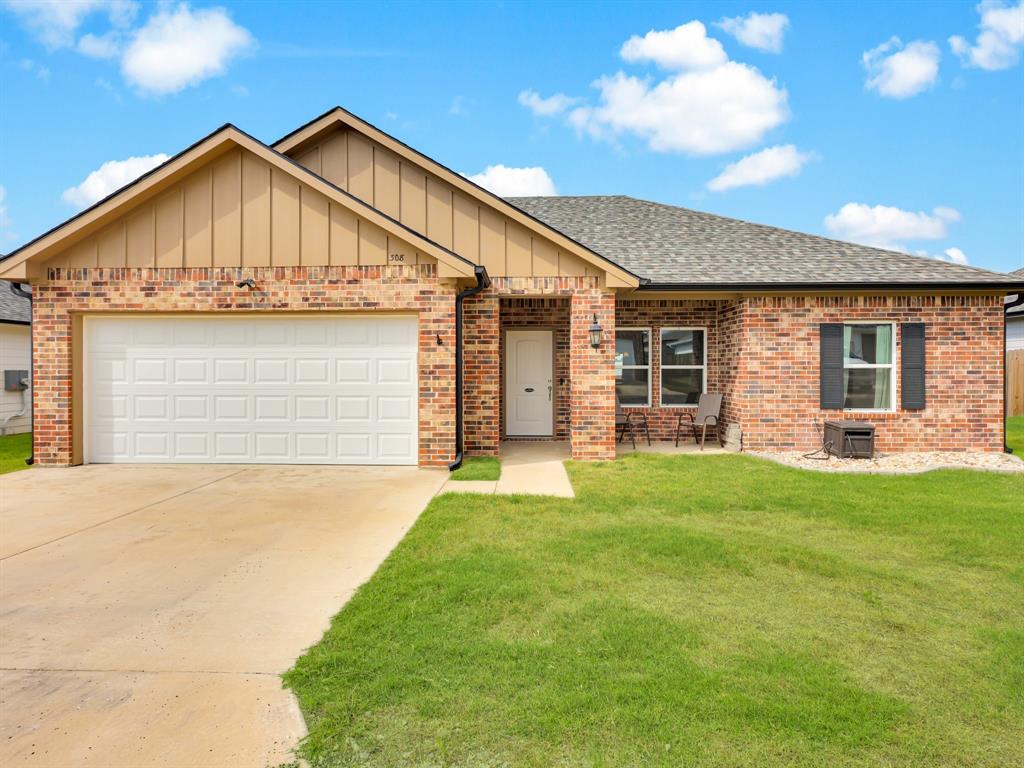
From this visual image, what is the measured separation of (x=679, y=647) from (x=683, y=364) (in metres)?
9.66

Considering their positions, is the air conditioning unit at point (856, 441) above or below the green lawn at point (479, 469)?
above

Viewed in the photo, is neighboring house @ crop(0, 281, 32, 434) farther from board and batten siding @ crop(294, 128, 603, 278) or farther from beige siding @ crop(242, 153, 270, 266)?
board and batten siding @ crop(294, 128, 603, 278)

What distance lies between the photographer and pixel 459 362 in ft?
32.0

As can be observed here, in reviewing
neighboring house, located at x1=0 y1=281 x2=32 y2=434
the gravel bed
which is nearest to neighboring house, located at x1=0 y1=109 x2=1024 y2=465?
the gravel bed

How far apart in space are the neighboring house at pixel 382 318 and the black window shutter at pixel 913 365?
4cm

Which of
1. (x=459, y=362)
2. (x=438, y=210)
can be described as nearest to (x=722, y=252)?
(x=438, y=210)

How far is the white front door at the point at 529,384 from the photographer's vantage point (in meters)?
12.6

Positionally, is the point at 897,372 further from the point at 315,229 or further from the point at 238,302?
the point at 238,302

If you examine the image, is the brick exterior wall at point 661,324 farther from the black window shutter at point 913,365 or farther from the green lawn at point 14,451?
the green lawn at point 14,451

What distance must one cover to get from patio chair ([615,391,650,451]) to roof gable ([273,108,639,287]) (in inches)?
121

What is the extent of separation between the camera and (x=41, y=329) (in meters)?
9.39

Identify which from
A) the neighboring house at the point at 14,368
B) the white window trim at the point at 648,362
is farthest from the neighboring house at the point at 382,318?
the neighboring house at the point at 14,368

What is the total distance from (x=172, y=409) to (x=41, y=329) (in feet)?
7.69

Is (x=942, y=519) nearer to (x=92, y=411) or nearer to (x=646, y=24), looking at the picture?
(x=92, y=411)
